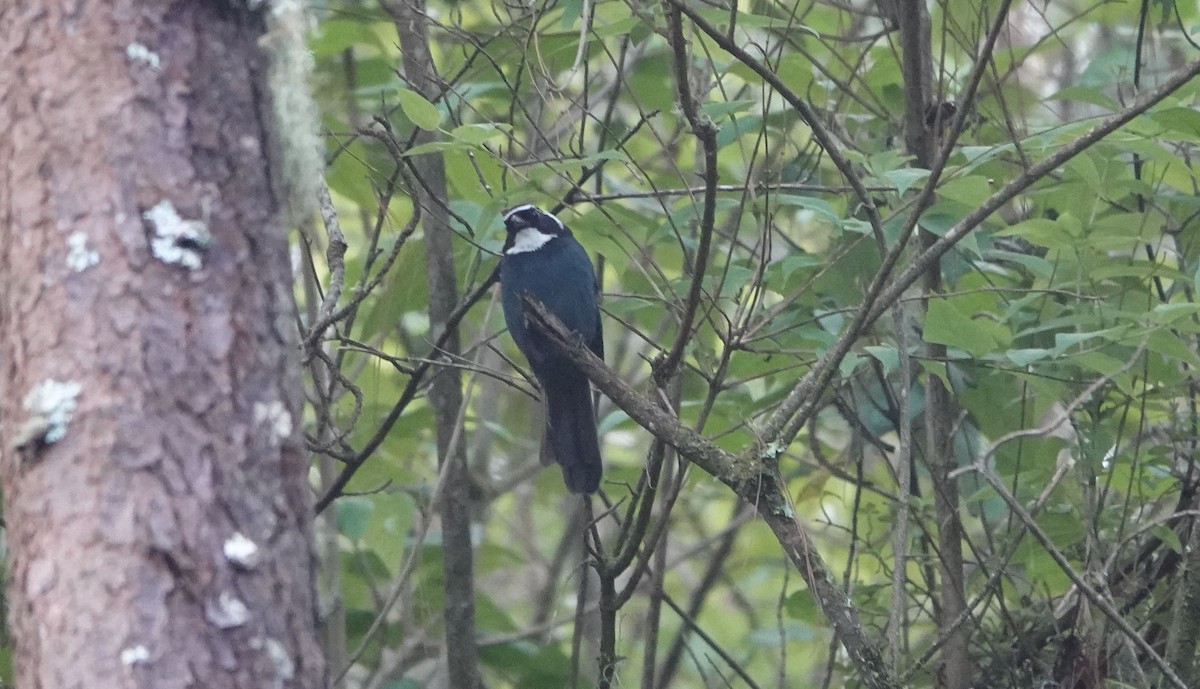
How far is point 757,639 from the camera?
Result: 4938mm

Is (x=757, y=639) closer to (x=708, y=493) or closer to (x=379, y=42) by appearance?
(x=708, y=493)

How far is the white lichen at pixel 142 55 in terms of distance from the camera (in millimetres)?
1632

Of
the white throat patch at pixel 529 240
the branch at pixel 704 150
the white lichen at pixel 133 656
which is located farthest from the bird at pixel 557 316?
the white lichen at pixel 133 656

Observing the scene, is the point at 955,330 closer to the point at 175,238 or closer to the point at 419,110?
the point at 419,110

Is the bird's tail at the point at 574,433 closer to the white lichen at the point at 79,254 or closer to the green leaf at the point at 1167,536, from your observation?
the green leaf at the point at 1167,536

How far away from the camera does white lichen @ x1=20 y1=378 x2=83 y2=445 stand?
1.54 m

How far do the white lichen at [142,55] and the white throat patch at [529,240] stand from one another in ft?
7.29

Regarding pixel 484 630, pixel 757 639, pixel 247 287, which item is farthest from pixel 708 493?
pixel 247 287

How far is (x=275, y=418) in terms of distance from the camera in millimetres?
1613

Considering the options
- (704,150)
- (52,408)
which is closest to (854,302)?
(704,150)

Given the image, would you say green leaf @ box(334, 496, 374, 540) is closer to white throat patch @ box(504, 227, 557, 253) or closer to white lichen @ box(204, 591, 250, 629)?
white throat patch @ box(504, 227, 557, 253)

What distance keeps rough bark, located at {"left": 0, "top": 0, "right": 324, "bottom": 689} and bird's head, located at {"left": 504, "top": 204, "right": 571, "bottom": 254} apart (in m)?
2.16

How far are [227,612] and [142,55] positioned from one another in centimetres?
72

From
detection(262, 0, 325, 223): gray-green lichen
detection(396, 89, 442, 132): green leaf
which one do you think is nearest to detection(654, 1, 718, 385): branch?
detection(396, 89, 442, 132): green leaf
